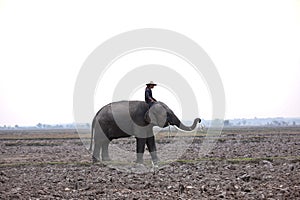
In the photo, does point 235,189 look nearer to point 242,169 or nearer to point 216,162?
point 242,169

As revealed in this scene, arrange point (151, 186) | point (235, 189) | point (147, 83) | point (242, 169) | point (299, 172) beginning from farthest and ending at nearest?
point (147, 83), point (242, 169), point (299, 172), point (151, 186), point (235, 189)

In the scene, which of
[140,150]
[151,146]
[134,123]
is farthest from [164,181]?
[134,123]

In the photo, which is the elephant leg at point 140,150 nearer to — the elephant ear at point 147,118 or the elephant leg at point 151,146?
the elephant leg at point 151,146

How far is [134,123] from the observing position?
788 inches

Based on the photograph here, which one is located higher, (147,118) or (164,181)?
(147,118)

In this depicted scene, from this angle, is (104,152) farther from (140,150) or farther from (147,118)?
(147,118)

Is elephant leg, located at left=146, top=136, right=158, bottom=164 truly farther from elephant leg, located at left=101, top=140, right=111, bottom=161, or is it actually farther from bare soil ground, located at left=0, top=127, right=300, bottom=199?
elephant leg, located at left=101, top=140, right=111, bottom=161

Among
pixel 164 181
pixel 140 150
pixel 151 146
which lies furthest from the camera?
pixel 151 146

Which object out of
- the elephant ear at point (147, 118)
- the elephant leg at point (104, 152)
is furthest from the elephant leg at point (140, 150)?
the elephant leg at point (104, 152)

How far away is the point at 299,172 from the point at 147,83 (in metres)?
7.07

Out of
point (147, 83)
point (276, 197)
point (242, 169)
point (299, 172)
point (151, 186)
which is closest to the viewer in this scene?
point (276, 197)

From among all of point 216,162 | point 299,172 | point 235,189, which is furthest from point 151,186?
point 216,162

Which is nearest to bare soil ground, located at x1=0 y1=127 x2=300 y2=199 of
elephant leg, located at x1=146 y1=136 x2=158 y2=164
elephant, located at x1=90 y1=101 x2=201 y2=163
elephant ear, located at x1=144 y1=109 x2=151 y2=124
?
elephant leg, located at x1=146 y1=136 x2=158 y2=164

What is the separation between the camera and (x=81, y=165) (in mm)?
20109
